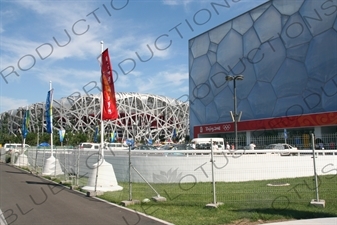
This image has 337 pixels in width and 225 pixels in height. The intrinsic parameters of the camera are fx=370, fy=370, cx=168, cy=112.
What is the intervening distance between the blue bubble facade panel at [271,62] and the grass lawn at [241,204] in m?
28.5

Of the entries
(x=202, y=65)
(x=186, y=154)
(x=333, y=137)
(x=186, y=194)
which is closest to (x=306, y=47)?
(x=202, y=65)

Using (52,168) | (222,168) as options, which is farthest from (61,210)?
(52,168)

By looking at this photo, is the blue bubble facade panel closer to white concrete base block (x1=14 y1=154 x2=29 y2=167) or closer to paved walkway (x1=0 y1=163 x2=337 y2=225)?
white concrete base block (x1=14 y1=154 x2=29 y2=167)

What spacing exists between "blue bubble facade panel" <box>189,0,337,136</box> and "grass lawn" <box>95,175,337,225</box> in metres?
28.5

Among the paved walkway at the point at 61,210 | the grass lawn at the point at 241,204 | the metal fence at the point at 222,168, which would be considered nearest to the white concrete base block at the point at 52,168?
the metal fence at the point at 222,168

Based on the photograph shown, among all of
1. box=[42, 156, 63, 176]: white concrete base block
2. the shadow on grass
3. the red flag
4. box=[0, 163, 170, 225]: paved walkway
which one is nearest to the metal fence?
the red flag

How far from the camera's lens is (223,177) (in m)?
17.0

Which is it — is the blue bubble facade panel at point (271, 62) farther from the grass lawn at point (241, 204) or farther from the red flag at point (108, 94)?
the red flag at point (108, 94)

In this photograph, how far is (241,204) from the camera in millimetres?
10445

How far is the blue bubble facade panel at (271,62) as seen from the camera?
40.6 metres

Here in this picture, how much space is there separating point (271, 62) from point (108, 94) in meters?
36.1

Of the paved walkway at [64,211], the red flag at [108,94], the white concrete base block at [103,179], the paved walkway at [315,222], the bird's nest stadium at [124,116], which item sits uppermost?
the bird's nest stadium at [124,116]

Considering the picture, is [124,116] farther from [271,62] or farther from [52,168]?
[52,168]

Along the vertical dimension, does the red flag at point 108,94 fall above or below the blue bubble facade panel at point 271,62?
below
